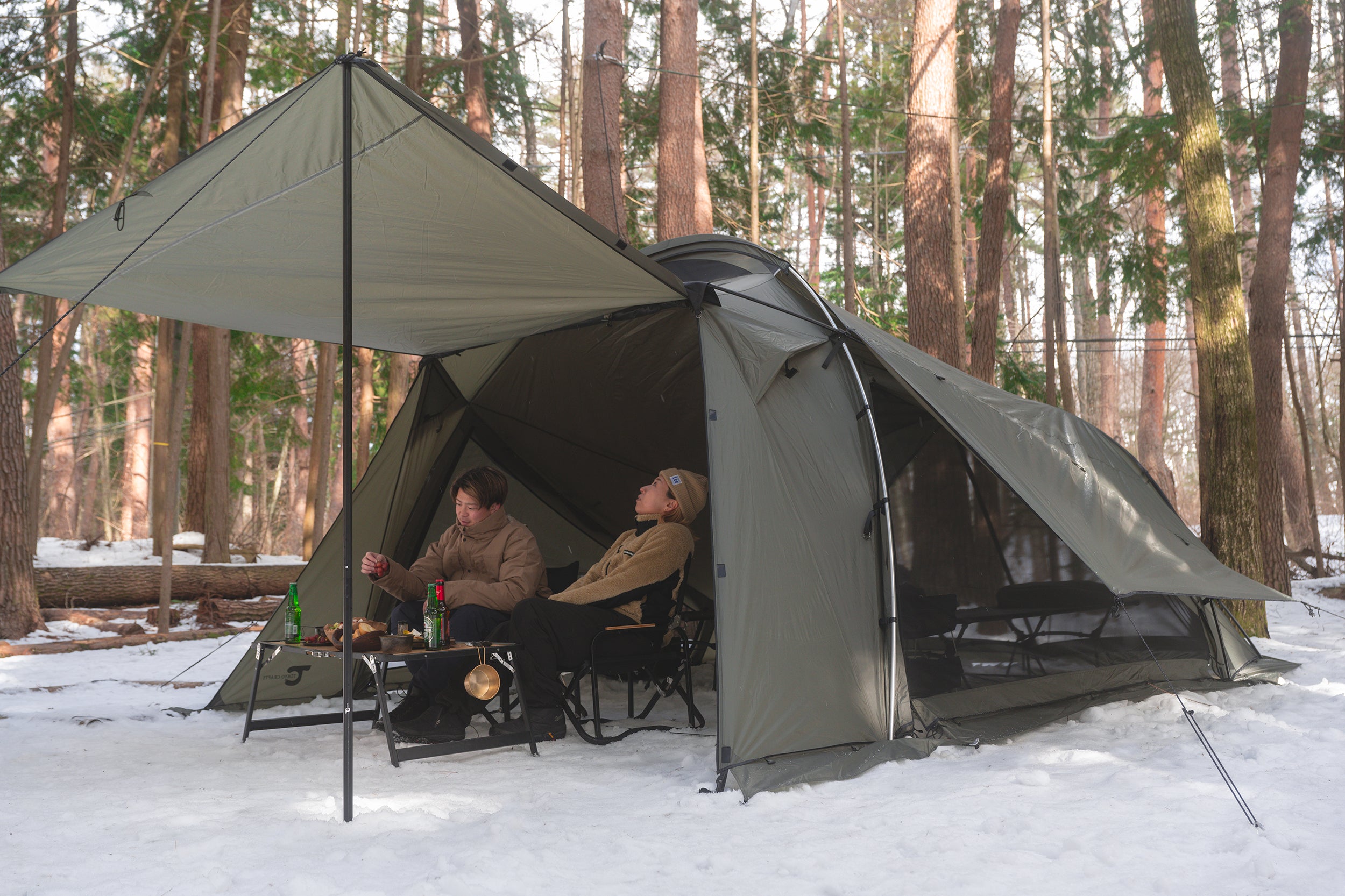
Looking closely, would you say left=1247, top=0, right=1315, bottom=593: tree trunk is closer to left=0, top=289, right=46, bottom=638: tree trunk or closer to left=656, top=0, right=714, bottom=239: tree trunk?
A: left=656, top=0, right=714, bottom=239: tree trunk

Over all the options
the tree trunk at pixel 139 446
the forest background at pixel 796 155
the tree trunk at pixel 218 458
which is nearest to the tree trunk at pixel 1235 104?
the forest background at pixel 796 155

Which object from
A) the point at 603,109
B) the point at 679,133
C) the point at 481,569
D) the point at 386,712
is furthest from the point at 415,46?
the point at 386,712

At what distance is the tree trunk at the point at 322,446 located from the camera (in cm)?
927

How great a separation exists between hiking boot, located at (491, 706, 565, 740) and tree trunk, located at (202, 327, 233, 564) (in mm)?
6088

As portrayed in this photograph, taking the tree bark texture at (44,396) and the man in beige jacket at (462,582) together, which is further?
the tree bark texture at (44,396)

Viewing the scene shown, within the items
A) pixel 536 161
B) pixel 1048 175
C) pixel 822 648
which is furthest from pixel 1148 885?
pixel 536 161

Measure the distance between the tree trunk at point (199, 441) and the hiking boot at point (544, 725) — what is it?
291 inches

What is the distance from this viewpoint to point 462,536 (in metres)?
4.25

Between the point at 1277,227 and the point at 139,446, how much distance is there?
48.9 ft

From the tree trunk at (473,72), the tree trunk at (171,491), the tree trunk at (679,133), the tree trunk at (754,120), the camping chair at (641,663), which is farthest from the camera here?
the tree trunk at (754,120)

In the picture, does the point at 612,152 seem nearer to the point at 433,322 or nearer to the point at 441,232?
the point at 433,322

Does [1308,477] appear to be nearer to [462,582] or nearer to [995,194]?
[995,194]

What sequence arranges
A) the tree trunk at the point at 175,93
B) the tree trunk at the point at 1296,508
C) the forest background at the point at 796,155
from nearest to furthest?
1. the forest background at the point at 796,155
2. the tree trunk at the point at 175,93
3. the tree trunk at the point at 1296,508

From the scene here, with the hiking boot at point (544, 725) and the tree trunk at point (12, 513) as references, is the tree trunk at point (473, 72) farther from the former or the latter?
the hiking boot at point (544, 725)
